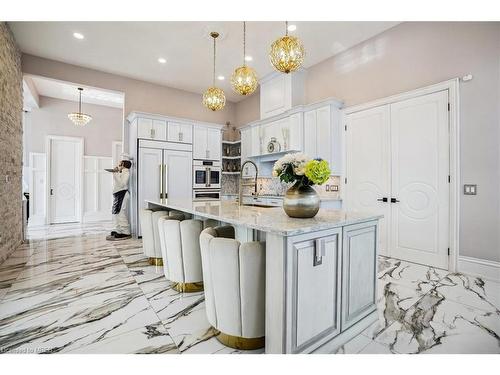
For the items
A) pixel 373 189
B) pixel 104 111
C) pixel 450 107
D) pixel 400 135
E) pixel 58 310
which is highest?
pixel 104 111

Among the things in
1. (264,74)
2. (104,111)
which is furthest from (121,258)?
(104,111)

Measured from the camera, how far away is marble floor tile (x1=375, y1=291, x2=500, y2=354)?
5.55 ft

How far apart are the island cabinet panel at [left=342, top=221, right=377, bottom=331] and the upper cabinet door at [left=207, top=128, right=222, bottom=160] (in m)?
4.60

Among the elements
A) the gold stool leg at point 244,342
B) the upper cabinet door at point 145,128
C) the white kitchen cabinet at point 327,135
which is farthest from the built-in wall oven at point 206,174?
the gold stool leg at point 244,342

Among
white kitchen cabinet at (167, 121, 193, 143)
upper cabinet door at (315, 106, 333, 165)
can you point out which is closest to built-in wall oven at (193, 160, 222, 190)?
white kitchen cabinet at (167, 121, 193, 143)

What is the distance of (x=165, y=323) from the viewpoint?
78.0 inches

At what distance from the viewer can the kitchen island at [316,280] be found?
1.42m

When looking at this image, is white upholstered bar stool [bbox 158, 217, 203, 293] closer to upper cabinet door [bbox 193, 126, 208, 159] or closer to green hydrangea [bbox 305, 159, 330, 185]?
green hydrangea [bbox 305, 159, 330, 185]

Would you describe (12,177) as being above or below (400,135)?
below

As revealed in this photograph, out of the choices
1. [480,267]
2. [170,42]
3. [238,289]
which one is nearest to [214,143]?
[170,42]

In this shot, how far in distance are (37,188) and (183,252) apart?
271 inches
